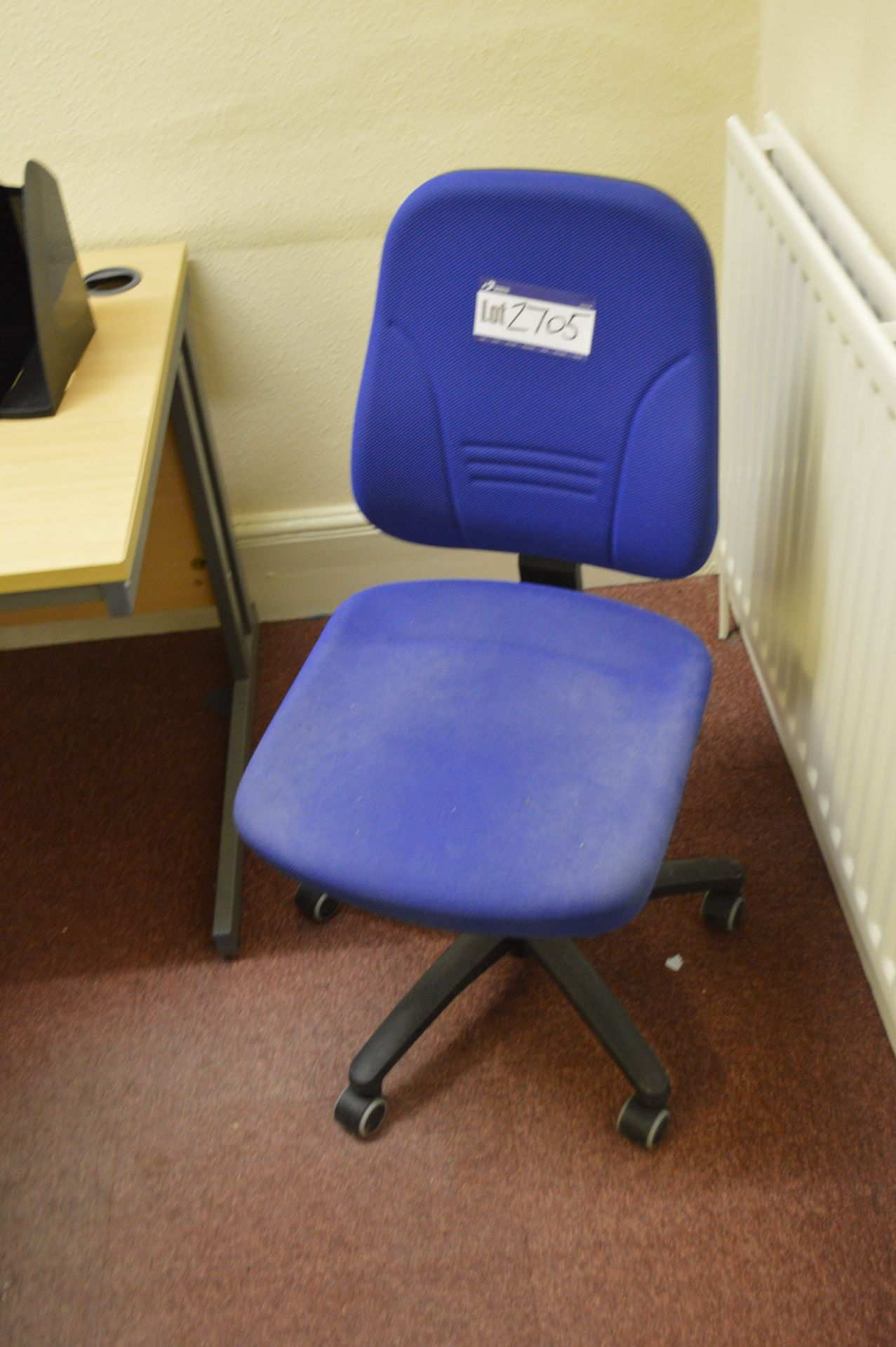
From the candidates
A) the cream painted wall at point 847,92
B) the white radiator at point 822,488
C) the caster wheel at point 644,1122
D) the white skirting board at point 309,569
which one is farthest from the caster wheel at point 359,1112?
the cream painted wall at point 847,92

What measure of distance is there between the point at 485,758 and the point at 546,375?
0.43m

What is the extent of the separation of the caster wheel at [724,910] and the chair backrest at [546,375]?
0.49 meters

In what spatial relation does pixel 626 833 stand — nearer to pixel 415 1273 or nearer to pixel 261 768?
pixel 261 768

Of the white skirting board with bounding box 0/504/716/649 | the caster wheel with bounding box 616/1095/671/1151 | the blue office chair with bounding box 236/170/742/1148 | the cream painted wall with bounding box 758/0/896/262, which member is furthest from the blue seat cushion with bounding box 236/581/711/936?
the white skirting board with bounding box 0/504/716/649

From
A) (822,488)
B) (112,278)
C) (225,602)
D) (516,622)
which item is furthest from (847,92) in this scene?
(225,602)

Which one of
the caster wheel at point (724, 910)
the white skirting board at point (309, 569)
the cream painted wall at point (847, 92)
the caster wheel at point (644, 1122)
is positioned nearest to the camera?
the cream painted wall at point (847, 92)

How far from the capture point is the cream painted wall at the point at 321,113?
166cm

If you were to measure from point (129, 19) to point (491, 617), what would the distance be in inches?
38.5

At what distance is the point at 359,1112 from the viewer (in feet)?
4.70

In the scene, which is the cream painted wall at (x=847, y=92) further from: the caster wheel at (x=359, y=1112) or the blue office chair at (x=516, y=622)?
the caster wheel at (x=359, y=1112)

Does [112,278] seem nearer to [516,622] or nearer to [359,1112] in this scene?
[516,622]

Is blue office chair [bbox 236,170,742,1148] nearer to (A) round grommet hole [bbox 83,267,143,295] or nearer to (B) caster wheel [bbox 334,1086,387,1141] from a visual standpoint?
(B) caster wheel [bbox 334,1086,387,1141]

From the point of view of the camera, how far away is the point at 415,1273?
1.33 m

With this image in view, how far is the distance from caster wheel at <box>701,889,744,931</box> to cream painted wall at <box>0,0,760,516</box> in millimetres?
1025
